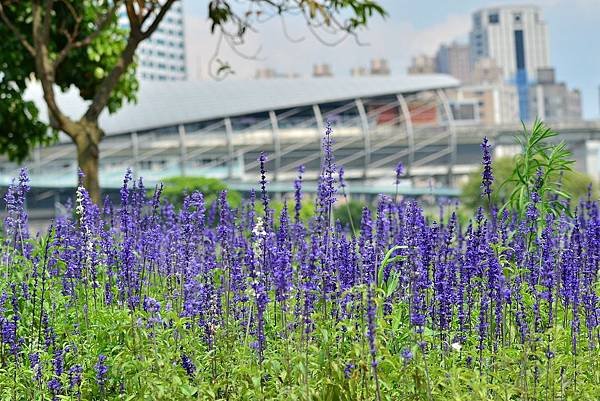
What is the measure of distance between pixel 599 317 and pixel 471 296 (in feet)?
2.55

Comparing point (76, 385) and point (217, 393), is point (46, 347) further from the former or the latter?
point (217, 393)

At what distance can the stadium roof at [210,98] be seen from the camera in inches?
3615

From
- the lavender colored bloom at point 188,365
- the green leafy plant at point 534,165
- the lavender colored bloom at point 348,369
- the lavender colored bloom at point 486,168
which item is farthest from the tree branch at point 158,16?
the lavender colored bloom at point 348,369

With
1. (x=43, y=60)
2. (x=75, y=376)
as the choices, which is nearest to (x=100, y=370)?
(x=75, y=376)

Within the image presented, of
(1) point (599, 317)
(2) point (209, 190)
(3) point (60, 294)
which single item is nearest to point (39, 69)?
(3) point (60, 294)

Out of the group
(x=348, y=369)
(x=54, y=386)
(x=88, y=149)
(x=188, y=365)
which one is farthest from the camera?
(x=88, y=149)

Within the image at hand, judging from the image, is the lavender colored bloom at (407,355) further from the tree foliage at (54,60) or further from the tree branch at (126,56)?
the tree foliage at (54,60)

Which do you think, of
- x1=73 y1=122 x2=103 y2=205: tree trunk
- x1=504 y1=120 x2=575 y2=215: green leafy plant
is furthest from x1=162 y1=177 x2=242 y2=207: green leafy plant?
x1=504 y1=120 x2=575 y2=215: green leafy plant

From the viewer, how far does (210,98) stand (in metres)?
96.1

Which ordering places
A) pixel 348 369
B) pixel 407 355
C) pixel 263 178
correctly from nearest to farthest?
pixel 407 355 → pixel 348 369 → pixel 263 178

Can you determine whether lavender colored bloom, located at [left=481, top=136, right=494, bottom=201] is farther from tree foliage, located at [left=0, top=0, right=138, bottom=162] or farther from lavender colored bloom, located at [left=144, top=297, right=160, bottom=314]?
tree foliage, located at [left=0, top=0, right=138, bottom=162]

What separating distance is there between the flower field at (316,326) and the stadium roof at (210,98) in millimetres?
83127

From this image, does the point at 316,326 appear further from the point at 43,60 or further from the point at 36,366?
the point at 43,60

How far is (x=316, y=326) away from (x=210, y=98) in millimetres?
91676
